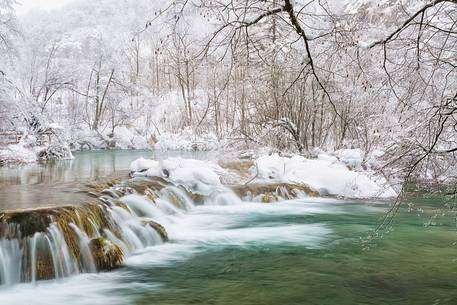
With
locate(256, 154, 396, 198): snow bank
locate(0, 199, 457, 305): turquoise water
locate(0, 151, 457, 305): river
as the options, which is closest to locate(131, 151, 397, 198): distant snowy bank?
locate(256, 154, 396, 198): snow bank

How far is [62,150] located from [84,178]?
9814 millimetres

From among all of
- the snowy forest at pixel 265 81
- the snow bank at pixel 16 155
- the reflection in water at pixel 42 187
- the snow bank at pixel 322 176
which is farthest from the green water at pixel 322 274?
the snow bank at pixel 16 155

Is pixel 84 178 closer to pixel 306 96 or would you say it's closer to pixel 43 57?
pixel 306 96

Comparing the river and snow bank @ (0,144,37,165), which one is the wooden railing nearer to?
snow bank @ (0,144,37,165)

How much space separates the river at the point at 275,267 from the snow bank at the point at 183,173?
1.62m

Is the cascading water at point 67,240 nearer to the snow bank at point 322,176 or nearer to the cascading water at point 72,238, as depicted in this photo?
the cascading water at point 72,238

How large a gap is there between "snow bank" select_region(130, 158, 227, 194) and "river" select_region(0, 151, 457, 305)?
1.62 metres

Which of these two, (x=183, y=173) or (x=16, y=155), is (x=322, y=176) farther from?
(x=16, y=155)

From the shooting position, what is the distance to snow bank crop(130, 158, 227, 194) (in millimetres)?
12586

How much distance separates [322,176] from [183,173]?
13.8 feet

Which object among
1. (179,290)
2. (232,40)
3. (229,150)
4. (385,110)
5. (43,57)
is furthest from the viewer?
(43,57)

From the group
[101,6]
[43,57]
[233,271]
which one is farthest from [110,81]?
[101,6]

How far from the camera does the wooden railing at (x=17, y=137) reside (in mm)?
21906

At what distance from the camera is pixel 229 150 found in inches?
650
